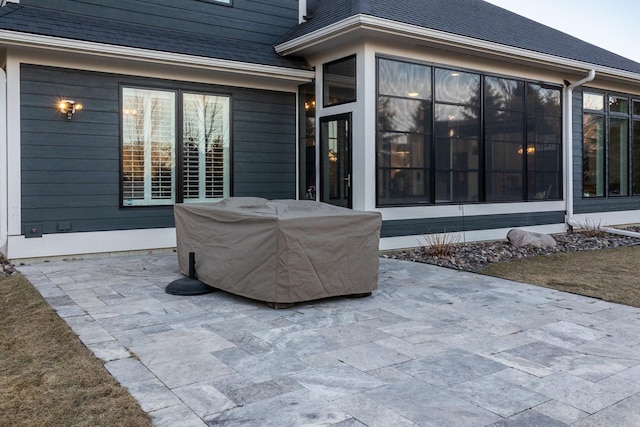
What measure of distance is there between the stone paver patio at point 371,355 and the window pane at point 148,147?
2053 millimetres

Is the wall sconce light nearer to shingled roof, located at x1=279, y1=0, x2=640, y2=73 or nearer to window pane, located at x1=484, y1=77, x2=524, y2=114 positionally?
shingled roof, located at x1=279, y1=0, x2=640, y2=73

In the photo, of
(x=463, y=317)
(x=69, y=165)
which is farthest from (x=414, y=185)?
(x=69, y=165)

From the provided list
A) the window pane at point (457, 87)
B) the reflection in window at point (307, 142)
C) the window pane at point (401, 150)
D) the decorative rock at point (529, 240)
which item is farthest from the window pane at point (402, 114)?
the decorative rock at point (529, 240)

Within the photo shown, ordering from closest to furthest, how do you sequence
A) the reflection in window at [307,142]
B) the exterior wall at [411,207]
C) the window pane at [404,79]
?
the exterior wall at [411,207]
the window pane at [404,79]
the reflection in window at [307,142]

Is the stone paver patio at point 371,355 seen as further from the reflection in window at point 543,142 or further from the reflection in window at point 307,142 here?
the reflection in window at point 543,142

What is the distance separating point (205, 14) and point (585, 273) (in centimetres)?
602

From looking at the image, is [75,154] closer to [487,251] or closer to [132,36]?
[132,36]

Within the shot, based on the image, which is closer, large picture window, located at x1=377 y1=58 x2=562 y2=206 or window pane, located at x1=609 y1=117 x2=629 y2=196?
large picture window, located at x1=377 y1=58 x2=562 y2=206

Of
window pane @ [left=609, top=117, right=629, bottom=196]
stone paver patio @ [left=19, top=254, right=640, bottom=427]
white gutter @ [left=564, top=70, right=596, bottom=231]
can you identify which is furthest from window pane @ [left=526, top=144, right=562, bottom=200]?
stone paver patio @ [left=19, top=254, right=640, bottom=427]

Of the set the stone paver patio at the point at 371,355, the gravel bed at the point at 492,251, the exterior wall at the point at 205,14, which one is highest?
the exterior wall at the point at 205,14

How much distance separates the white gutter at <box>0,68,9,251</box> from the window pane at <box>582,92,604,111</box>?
9.63 metres

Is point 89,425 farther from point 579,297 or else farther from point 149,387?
point 579,297

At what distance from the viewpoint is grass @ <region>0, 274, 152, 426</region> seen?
2186 mm

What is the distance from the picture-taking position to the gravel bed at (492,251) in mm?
6586
